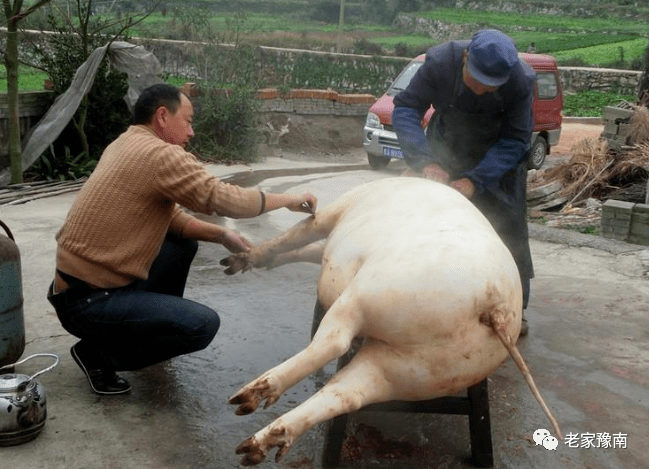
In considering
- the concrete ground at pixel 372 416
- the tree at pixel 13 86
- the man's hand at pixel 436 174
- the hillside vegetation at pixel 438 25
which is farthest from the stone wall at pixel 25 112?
the hillside vegetation at pixel 438 25

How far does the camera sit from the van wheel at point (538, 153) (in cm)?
1268

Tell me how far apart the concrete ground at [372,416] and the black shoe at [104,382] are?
51mm

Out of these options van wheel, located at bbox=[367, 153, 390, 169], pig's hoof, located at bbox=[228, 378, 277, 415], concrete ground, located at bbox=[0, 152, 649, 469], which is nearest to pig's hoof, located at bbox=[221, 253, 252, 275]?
concrete ground, located at bbox=[0, 152, 649, 469]

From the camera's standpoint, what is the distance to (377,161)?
12.1 meters

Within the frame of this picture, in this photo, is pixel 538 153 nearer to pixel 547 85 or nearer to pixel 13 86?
pixel 547 85

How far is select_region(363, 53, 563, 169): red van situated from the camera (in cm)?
1175

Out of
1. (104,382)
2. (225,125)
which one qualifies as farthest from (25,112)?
(104,382)

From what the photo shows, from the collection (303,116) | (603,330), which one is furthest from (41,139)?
(603,330)

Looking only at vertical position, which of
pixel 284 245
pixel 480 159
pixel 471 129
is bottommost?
pixel 284 245

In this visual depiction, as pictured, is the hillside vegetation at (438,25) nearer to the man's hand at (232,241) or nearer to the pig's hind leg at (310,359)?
the man's hand at (232,241)

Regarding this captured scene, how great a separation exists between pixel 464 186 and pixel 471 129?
0.37 metres

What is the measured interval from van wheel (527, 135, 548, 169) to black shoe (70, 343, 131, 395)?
32.7ft

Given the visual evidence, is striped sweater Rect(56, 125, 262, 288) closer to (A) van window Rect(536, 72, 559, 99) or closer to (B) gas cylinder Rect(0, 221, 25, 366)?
(B) gas cylinder Rect(0, 221, 25, 366)

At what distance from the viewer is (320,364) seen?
2701 millimetres
